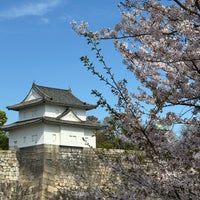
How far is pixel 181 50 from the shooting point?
9.84 ft

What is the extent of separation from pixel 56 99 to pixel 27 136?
1.92 m

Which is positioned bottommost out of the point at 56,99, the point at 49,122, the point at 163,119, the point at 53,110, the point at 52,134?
the point at 163,119

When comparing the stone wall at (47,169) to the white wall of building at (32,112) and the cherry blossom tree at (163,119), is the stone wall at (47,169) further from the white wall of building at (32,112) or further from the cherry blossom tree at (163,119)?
the cherry blossom tree at (163,119)

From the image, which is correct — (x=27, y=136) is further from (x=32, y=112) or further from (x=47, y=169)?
(x=47, y=169)

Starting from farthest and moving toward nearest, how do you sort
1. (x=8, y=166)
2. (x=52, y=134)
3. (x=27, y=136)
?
(x=27, y=136) < (x=52, y=134) < (x=8, y=166)

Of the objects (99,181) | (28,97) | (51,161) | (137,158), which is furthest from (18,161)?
(137,158)

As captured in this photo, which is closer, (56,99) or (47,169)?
(47,169)

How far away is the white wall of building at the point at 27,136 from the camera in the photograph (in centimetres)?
1563

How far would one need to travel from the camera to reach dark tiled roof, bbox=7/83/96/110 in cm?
1686

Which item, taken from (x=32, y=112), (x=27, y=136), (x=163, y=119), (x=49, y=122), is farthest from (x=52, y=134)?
(x=163, y=119)

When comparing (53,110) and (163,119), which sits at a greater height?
(53,110)

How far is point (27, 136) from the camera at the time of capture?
53.1 ft

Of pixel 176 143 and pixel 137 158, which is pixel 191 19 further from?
pixel 137 158

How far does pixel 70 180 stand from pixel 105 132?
12131 mm
